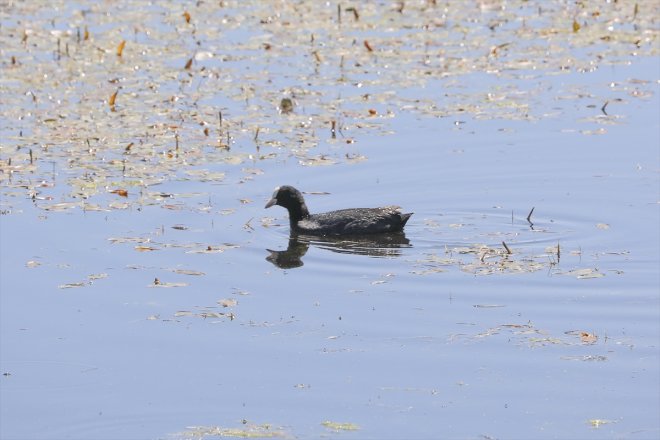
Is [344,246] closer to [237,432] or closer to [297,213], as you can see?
[297,213]

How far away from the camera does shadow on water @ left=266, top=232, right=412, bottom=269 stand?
45.2 ft

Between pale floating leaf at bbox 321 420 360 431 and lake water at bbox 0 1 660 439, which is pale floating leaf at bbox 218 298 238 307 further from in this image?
pale floating leaf at bbox 321 420 360 431

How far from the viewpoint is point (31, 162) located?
16.1m

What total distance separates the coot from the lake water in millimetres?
185

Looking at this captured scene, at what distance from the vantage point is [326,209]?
15.5 metres

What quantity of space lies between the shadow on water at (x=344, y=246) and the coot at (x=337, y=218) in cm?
7

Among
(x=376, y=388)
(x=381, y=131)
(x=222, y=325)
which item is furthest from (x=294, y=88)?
(x=376, y=388)

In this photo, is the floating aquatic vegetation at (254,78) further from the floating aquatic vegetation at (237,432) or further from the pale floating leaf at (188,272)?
→ the floating aquatic vegetation at (237,432)

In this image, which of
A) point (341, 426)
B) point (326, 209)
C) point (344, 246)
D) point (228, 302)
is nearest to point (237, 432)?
point (341, 426)

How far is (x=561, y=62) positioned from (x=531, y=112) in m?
2.28

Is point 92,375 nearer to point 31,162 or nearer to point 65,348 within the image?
point 65,348

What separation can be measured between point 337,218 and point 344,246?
365mm

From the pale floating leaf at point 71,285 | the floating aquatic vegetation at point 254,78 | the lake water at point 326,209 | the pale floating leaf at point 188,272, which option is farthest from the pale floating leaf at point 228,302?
the floating aquatic vegetation at point 254,78

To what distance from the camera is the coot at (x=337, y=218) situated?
47.4 feet
